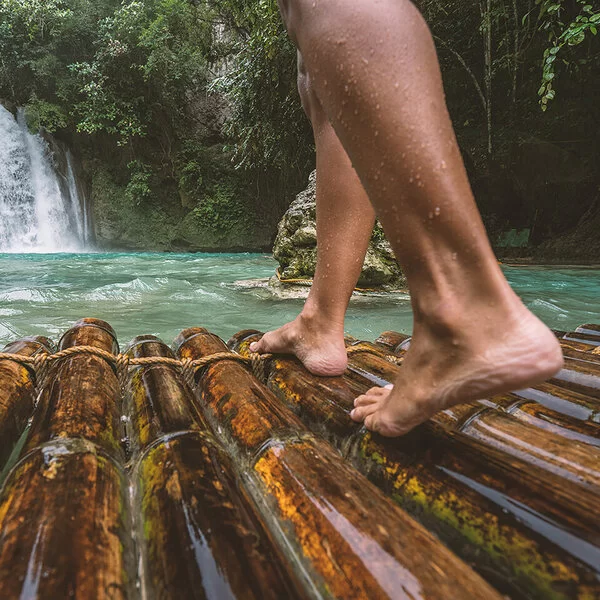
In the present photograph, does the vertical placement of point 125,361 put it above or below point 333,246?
below

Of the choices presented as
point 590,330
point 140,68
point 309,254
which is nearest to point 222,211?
point 140,68

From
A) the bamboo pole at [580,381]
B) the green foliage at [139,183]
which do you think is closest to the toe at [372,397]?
the bamboo pole at [580,381]

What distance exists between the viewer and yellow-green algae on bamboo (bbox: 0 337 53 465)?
2.96 ft

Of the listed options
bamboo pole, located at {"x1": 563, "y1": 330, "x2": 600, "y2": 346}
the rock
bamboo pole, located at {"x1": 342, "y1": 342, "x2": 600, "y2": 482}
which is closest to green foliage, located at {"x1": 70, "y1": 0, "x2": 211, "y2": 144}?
the rock

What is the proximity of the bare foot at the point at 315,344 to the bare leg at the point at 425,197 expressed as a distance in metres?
0.49

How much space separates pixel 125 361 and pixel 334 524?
38.1 inches

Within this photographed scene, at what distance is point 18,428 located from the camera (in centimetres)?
98

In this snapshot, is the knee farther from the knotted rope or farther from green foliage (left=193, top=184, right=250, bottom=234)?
green foliage (left=193, top=184, right=250, bottom=234)

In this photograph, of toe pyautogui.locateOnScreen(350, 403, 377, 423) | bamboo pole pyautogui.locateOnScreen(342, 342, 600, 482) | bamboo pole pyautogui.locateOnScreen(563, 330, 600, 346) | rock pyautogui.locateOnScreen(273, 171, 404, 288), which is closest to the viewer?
bamboo pole pyautogui.locateOnScreen(342, 342, 600, 482)

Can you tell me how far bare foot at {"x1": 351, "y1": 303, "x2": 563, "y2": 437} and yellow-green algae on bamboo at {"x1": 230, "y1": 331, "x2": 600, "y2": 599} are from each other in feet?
0.22

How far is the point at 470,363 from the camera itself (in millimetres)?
727

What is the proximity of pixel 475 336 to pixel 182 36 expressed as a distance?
16631 millimetres

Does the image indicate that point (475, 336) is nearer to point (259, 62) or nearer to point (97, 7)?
point (259, 62)

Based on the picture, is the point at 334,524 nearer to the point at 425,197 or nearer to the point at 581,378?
the point at 425,197
